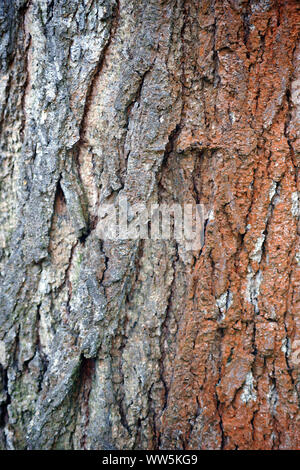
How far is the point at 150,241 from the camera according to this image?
113 centimetres

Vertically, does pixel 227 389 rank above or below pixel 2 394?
above

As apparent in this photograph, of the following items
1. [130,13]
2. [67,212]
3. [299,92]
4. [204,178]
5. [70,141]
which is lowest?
[67,212]

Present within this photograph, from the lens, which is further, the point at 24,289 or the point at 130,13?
the point at 24,289

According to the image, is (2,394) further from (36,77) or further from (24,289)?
(36,77)

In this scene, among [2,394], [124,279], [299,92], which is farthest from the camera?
[2,394]

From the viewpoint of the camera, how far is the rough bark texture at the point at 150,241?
3.43ft

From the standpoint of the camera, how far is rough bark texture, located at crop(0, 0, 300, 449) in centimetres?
105

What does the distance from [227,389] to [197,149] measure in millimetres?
775

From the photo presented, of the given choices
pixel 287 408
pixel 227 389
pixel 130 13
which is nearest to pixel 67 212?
pixel 130 13

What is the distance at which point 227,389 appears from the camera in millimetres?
1100

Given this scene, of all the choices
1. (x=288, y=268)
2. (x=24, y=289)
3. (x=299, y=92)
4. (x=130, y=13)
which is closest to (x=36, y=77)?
(x=130, y=13)

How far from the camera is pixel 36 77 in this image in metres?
1.17

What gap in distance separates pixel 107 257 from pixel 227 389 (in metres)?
0.58

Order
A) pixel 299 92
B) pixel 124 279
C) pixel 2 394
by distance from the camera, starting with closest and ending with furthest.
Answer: pixel 299 92
pixel 124 279
pixel 2 394
